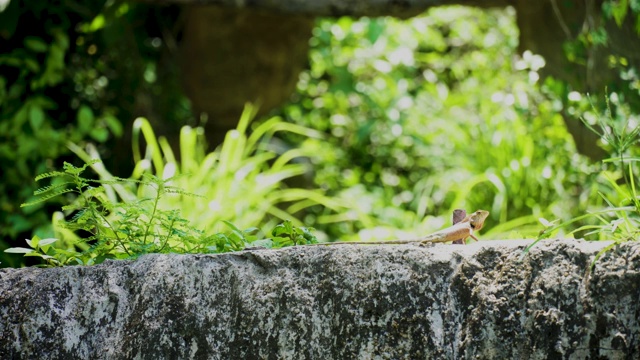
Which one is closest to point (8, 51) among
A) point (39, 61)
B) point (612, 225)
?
point (39, 61)

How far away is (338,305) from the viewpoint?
1.84m

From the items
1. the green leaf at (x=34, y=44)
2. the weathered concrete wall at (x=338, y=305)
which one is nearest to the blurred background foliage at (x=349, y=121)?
the green leaf at (x=34, y=44)

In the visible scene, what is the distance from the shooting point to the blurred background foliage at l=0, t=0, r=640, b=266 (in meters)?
4.44

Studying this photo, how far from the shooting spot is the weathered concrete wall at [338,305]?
1712 mm

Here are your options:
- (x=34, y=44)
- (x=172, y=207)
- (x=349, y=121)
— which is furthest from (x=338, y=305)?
(x=349, y=121)

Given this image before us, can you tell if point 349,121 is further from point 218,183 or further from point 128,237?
point 128,237

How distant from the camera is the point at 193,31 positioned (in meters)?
5.57

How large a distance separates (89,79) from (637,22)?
129 inches

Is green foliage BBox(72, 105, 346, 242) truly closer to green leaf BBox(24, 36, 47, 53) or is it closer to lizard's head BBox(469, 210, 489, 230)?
green leaf BBox(24, 36, 47, 53)

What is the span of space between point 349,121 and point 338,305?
540cm

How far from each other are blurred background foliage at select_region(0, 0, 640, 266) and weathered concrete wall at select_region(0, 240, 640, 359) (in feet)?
4.71

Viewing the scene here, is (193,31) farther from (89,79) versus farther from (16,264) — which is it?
(16,264)

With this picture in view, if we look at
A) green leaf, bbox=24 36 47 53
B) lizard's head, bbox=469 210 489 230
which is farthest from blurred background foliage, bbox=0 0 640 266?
lizard's head, bbox=469 210 489 230

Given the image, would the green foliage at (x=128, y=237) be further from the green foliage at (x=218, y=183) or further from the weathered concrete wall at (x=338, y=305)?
the green foliage at (x=218, y=183)
